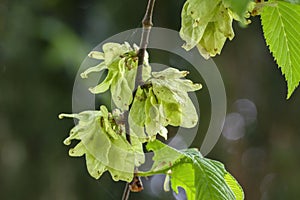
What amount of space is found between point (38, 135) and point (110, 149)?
0.99 metres

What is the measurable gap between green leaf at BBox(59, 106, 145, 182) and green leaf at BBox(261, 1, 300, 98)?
129mm

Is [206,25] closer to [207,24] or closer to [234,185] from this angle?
[207,24]

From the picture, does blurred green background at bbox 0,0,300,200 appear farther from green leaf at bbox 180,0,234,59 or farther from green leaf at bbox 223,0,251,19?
green leaf at bbox 223,0,251,19

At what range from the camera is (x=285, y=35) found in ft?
1.33

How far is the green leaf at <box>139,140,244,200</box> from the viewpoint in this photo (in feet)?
1.31

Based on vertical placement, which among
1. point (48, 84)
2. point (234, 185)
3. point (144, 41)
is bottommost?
point (48, 84)

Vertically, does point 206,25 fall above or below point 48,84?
above

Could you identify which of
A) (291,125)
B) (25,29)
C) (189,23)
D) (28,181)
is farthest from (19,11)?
(189,23)

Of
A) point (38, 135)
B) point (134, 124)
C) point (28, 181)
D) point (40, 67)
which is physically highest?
point (134, 124)

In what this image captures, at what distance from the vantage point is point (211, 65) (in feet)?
4.51

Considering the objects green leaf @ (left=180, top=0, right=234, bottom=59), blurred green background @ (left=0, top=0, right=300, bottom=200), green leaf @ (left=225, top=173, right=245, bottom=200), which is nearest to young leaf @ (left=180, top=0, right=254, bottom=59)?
green leaf @ (left=180, top=0, right=234, bottom=59)

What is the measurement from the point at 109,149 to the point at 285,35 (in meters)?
0.16

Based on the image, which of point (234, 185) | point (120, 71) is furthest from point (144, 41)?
point (234, 185)

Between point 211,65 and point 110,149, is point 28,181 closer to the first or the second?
point 211,65
